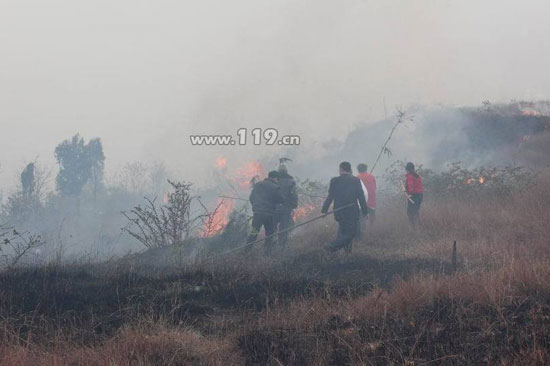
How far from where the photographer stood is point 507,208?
10.8m

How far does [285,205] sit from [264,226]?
4.24 feet

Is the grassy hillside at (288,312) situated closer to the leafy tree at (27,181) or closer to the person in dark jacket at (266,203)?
the person in dark jacket at (266,203)

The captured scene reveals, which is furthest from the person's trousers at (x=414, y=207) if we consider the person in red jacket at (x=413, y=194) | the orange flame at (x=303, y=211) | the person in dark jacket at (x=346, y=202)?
the orange flame at (x=303, y=211)

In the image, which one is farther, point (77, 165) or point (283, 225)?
point (77, 165)

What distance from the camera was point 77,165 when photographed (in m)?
42.9

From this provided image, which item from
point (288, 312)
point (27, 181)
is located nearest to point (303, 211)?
point (288, 312)

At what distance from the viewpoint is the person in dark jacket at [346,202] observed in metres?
9.16

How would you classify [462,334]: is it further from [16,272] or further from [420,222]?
[420,222]

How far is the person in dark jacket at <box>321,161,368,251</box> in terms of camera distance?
9156 mm

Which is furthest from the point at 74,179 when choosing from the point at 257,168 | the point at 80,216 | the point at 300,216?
the point at 300,216

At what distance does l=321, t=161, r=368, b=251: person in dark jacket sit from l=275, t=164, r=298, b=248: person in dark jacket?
1431 millimetres

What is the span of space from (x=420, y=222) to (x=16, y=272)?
8386mm

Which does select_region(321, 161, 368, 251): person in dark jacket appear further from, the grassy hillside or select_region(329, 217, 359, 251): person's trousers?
the grassy hillside

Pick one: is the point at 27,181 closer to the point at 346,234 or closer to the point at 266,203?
the point at 266,203
